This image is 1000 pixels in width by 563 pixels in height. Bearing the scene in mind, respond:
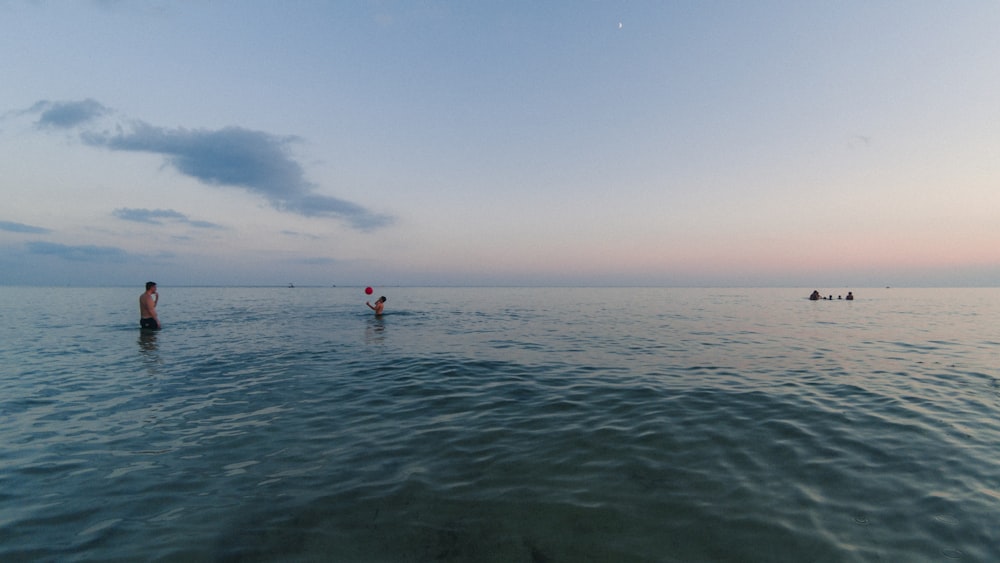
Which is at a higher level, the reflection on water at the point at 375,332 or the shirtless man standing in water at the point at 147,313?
the shirtless man standing in water at the point at 147,313

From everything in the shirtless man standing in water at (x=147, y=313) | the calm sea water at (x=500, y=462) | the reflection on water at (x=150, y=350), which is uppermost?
the shirtless man standing in water at (x=147, y=313)

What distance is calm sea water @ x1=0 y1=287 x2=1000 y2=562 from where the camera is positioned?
5301mm

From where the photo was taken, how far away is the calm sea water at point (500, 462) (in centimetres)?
530

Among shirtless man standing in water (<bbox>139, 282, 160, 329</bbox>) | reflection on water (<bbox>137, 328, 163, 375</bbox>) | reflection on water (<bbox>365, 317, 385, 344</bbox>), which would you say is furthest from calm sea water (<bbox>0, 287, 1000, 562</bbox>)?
shirtless man standing in water (<bbox>139, 282, 160, 329</bbox>)

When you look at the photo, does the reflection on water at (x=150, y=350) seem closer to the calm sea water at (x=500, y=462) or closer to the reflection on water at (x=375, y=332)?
the calm sea water at (x=500, y=462)

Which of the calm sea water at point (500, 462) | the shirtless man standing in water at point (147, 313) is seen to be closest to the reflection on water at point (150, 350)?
the shirtless man standing in water at point (147, 313)

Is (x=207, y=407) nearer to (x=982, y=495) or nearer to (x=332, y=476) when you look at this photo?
(x=332, y=476)

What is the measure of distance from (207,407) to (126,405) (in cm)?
244

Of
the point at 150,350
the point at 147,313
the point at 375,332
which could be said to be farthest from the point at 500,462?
the point at 147,313

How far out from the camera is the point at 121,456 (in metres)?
8.02

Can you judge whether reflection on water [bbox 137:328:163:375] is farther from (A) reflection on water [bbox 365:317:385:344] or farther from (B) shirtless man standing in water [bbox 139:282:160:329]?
(A) reflection on water [bbox 365:317:385:344]

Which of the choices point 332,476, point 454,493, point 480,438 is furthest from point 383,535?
point 480,438

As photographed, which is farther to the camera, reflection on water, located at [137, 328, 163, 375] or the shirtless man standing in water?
the shirtless man standing in water

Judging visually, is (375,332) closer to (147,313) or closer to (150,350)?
(150,350)
